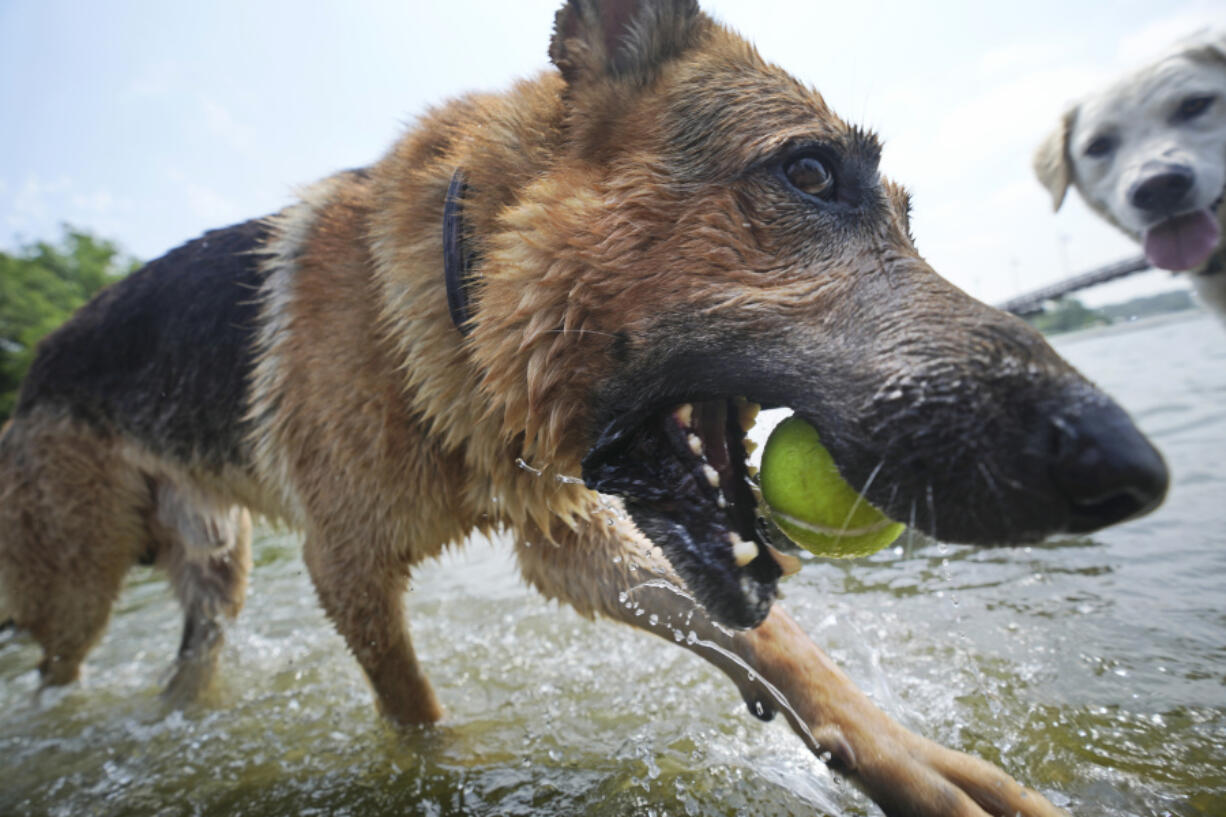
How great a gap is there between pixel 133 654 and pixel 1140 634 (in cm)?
589

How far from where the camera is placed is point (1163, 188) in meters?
4.27

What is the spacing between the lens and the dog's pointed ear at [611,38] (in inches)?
79.5

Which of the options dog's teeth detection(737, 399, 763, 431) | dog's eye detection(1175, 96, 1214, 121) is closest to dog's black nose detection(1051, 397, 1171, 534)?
dog's teeth detection(737, 399, 763, 431)

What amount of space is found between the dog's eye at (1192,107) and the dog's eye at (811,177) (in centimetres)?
425

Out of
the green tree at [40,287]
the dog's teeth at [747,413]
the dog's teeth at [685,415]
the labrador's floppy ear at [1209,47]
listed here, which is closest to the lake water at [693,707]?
the dog's teeth at [747,413]

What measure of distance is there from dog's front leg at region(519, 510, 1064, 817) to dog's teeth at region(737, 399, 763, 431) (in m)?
0.65

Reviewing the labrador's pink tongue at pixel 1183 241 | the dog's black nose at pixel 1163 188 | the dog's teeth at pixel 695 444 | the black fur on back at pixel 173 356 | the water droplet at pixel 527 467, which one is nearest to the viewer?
the dog's teeth at pixel 695 444

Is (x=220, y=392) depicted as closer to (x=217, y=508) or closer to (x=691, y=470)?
(x=217, y=508)

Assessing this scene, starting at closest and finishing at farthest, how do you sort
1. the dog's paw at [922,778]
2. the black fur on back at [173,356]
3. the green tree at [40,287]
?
the dog's paw at [922,778]
the black fur on back at [173,356]
the green tree at [40,287]

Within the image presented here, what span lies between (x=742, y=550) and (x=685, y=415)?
39cm

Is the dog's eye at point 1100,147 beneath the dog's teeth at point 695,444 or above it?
above

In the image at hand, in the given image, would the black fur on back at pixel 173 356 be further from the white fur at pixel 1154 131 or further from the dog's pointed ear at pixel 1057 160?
the dog's pointed ear at pixel 1057 160

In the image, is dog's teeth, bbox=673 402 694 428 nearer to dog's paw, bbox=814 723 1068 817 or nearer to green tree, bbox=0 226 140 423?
dog's paw, bbox=814 723 1068 817

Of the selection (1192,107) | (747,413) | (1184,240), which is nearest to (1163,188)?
(1184,240)
